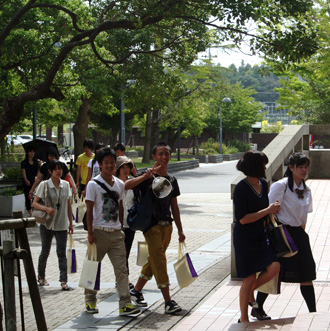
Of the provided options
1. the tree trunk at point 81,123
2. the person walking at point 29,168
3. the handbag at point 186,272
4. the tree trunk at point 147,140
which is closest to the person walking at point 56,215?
the handbag at point 186,272

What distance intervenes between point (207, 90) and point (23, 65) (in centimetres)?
2759

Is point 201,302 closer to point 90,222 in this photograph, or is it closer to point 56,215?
point 90,222

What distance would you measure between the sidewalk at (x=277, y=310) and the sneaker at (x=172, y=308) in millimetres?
151

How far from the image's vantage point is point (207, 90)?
45906 millimetres

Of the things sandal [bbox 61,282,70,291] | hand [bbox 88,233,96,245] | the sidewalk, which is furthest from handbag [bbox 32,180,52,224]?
the sidewalk

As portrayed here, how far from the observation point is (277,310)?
7.18 meters

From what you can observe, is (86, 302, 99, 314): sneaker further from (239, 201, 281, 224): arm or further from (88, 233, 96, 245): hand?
(239, 201, 281, 224): arm

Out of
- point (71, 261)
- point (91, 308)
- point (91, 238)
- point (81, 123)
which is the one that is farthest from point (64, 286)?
point (81, 123)

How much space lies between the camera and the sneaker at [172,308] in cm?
724

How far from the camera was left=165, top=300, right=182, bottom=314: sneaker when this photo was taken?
7.24m

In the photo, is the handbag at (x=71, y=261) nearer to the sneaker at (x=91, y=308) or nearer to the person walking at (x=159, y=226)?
the sneaker at (x=91, y=308)

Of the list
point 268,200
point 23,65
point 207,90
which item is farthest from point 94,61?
point 207,90

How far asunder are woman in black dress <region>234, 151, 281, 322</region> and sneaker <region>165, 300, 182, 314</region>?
3.30 feet

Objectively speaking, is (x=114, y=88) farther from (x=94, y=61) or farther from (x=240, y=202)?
(x=240, y=202)
